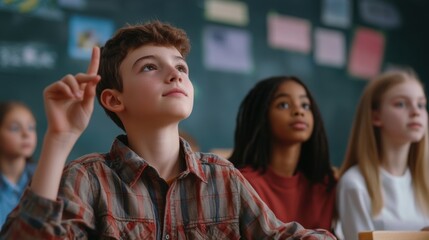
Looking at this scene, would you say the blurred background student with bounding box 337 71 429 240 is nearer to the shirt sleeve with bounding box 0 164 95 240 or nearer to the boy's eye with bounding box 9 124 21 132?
the shirt sleeve with bounding box 0 164 95 240

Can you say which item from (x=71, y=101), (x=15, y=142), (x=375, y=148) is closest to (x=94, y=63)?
(x=71, y=101)

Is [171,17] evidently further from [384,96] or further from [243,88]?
[384,96]

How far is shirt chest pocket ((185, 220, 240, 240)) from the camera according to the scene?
113 cm

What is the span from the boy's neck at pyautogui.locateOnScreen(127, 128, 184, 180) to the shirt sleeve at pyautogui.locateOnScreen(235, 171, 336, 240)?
0.13 m

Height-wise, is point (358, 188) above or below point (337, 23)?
below

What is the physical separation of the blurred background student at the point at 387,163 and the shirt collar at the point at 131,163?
0.78 meters

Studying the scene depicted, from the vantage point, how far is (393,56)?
13.3 ft

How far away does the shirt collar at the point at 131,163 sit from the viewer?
114 centimetres

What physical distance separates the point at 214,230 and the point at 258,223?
3.2 inches

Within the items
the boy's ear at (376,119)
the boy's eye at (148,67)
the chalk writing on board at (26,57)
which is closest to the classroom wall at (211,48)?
the chalk writing on board at (26,57)

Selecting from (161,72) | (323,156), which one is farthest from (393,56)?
(161,72)

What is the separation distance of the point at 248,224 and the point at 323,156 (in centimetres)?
81

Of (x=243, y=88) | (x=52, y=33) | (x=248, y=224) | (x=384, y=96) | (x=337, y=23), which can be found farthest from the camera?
(x=337, y=23)

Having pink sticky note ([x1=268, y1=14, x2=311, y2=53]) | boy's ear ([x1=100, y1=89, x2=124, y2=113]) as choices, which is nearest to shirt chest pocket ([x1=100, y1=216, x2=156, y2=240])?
boy's ear ([x1=100, y1=89, x2=124, y2=113])
